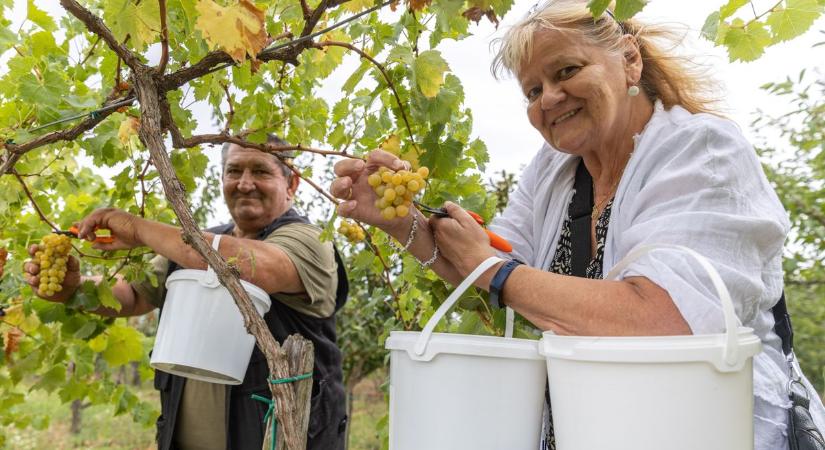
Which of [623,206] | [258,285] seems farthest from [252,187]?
[623,206]

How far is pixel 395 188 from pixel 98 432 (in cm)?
755

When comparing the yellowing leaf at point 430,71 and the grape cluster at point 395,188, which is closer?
the grape cluster at point 395,188

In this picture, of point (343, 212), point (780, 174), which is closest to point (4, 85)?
point (343, 212)

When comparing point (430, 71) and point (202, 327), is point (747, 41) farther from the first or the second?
point (202, 327)

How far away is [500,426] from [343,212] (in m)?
0.68

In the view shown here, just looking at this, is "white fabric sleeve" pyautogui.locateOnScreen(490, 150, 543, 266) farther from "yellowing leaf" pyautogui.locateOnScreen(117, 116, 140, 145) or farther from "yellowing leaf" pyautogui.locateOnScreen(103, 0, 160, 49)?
"yellowing leaf" pyautogui.locateOnScreen(117, 116, 140, 145)

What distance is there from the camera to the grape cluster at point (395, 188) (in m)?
1.48

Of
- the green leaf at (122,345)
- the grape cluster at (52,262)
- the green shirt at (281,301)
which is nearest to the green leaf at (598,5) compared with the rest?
the green shirt at (281,301)

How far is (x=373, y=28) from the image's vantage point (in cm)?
204

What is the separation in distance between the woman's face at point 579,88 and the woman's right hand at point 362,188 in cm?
38

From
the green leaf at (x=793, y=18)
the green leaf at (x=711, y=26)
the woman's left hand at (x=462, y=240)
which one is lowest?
the woman's left hand at (x=462, y=240)

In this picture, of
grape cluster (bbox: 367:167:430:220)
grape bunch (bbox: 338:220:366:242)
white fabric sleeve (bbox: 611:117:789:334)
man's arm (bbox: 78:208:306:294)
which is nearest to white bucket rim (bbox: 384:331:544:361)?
white fabric sleeve (bbox: 611:117:789:334)

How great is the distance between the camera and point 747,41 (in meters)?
1.73

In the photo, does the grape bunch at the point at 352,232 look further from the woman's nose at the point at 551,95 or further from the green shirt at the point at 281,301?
the woman's nose at the point at 551,95
